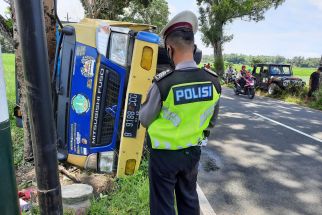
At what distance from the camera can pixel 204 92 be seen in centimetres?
230

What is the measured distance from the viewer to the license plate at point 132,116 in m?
3.92

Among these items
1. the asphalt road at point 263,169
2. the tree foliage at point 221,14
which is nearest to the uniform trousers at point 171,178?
the asphalt road at point 263,169

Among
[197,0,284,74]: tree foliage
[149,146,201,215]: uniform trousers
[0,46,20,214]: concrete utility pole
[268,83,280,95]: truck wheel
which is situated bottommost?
[268,83,280,95]: truck wheel

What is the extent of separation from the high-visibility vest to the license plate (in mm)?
1580

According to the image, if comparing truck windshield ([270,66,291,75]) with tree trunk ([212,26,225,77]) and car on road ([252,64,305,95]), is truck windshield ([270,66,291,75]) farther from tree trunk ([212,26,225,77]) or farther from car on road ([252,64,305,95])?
tree trunk ([212,26,225,77])

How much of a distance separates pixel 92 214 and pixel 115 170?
98 centimetres

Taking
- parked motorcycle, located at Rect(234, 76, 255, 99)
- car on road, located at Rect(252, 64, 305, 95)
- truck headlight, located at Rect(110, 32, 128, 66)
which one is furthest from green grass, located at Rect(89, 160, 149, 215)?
car on road, located at Rect(252, 64, 305, 95)

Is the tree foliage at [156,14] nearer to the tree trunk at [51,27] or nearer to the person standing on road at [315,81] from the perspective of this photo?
the person standing on road at [315,81]

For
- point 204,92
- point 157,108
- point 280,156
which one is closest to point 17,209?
point 157,108

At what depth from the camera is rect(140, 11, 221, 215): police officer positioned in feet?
7.25

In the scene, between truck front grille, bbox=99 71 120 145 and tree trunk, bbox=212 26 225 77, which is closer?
truck front grille, bbox=99 71 120 145

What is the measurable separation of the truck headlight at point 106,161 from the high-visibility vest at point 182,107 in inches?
70.7

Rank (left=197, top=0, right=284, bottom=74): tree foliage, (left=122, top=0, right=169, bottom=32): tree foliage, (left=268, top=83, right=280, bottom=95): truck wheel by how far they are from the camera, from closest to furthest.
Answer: (left=268, top=83, right=280, bottom=95): truck wheel
(left=197, top=0, right=284, bottom=74): tree foliage
(left=122, top=0, right=169, bottom=32): tree foliage

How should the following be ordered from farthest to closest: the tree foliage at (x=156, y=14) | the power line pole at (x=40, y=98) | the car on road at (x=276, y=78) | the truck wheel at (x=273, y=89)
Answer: the tree foliage at (x=156, y=14) → the truck wheel at (x=273, y=89) → the car on road at (x=276, y=78) → the power line pole at (x=40, y=98)
